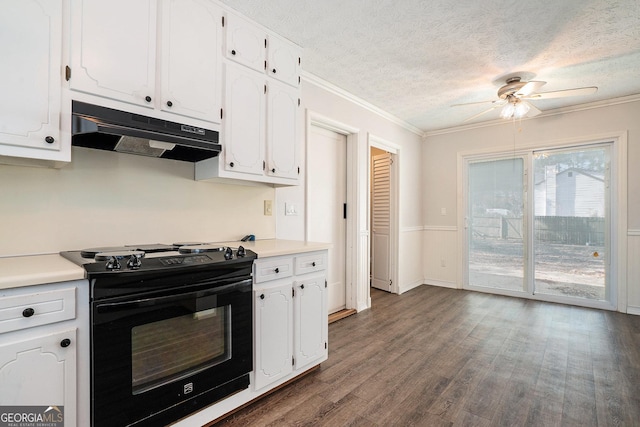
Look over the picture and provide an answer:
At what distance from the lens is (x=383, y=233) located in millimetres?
4812

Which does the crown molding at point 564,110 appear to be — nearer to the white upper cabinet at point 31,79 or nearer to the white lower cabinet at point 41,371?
the white upper cabinet at point 31,79

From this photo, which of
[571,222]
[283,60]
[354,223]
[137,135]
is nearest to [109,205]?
[137,135]

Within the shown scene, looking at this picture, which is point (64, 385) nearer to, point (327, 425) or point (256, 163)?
point (327, 425)

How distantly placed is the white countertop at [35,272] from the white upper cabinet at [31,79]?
472mm

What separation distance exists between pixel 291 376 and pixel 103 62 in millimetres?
2140

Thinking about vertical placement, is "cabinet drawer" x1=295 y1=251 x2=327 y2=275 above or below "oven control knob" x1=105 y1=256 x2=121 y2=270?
below

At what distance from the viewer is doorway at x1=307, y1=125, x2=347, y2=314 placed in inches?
134

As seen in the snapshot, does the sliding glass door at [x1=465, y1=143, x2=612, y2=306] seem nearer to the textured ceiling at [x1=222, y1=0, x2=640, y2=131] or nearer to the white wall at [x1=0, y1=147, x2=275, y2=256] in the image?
the textured ceiling at [x1=222, y1=0, x2=640, y2=131]

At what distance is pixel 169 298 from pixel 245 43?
69.1 inches

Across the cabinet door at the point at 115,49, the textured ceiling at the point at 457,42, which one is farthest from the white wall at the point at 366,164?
the cabinet door at the point at 115,49

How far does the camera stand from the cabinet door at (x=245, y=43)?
2082mm

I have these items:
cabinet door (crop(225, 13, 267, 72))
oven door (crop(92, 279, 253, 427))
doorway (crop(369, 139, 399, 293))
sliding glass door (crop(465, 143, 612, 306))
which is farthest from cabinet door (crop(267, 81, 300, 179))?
sliding glass door (crop(465, 143, 612, 306))

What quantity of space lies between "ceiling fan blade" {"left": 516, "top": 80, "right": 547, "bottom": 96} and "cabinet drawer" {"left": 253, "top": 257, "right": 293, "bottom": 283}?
2.93 m

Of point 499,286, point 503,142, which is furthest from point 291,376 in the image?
point 503,142
